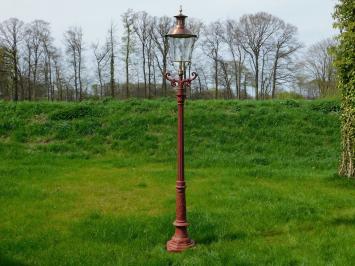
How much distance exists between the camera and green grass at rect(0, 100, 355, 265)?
283 inches

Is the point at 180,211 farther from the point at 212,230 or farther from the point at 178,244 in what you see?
the point at 212,230

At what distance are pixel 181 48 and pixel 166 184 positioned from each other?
18.1 ft

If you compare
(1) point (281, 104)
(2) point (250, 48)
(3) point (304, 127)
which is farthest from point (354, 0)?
(2) point (250, 48)

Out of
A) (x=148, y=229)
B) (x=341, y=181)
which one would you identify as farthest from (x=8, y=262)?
(x=341, y=181)

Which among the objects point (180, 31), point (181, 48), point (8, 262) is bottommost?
point (8, 262)

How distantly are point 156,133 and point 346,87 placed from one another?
8.28 metres

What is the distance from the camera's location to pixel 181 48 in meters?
7.31

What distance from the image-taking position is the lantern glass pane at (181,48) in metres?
7.28

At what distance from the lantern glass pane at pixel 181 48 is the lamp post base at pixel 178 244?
2855mm

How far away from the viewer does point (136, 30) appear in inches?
1938

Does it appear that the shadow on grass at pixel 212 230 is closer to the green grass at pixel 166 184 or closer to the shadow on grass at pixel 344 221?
the green grass at pixel 166 184

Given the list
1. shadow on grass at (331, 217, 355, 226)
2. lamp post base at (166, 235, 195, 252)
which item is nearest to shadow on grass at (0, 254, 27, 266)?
lamp post base at (166, 235, 195, 252)

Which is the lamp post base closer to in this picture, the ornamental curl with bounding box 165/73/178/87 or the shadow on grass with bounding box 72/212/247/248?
the shadow on grass with bounding box 72/212/247/248

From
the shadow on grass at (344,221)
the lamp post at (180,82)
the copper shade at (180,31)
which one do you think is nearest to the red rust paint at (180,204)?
the lamp post at (180,82)
